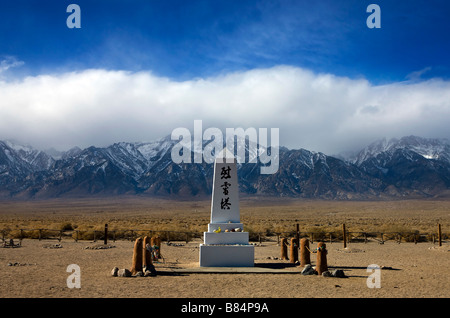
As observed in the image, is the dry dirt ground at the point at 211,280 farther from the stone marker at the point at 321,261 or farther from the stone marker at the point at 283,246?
the stone marker at the point at 283,246

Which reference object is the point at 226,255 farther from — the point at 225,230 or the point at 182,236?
the point at 182,236

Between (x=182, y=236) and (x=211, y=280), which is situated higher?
(x=211, y=280)

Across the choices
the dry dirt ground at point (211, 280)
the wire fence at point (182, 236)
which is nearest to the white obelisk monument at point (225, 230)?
the dry dirt ground at point (211, 280)

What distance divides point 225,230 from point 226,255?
100 cm

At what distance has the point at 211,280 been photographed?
1213 centimetres

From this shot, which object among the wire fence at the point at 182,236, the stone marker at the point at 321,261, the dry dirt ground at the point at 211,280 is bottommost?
the wire fence at the point at 182,236

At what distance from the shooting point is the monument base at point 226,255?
572 inches

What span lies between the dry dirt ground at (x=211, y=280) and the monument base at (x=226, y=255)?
85 centimetres

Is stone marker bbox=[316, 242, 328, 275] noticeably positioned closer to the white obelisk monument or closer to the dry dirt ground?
the dry dirt ground

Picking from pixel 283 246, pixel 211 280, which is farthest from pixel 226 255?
pixel 283 246

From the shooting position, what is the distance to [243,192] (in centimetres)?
18188
